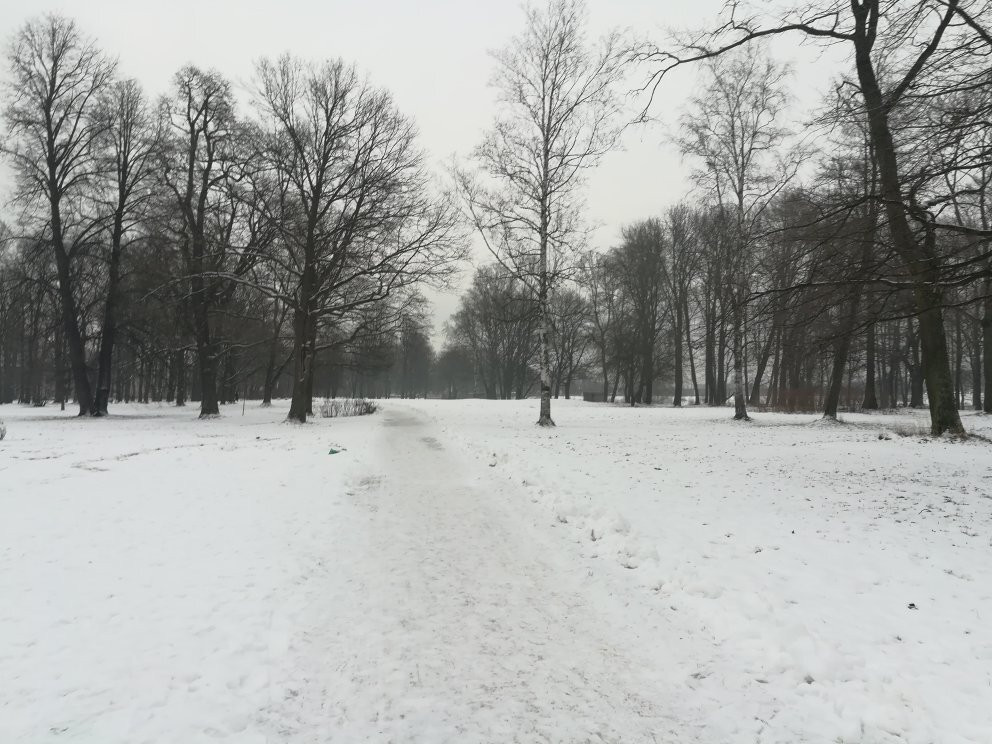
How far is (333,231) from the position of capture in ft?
60.7

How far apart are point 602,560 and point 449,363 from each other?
233 feet

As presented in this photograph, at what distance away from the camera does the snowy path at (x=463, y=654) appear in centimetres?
286

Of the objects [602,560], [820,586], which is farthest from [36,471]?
[820,586]

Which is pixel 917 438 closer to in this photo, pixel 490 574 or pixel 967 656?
pixel 967 656

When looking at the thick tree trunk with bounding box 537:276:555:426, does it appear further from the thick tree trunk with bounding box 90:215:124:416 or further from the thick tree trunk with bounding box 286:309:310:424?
the thick tree trunk with bounding box 90:215:124:416

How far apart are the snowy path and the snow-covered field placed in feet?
0.07

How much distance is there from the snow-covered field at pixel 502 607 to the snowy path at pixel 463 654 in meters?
0.02

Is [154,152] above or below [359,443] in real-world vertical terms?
above

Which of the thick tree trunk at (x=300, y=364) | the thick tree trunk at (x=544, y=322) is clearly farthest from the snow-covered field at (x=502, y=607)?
the thick tree trunk at (x=300, y=364)

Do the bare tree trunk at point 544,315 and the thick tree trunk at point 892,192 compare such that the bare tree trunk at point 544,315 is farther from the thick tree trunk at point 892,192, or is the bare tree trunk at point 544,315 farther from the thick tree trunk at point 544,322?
the thick tree trunk at point 892,192

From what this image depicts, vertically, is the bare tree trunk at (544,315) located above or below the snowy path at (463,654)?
above

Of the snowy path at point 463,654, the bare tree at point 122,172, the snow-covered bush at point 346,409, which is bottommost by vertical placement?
the snowy path at point 463,654

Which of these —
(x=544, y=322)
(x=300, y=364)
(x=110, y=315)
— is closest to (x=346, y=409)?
(x=300, y=364)

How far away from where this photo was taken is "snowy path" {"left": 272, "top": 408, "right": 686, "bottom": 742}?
2861 millimetres
